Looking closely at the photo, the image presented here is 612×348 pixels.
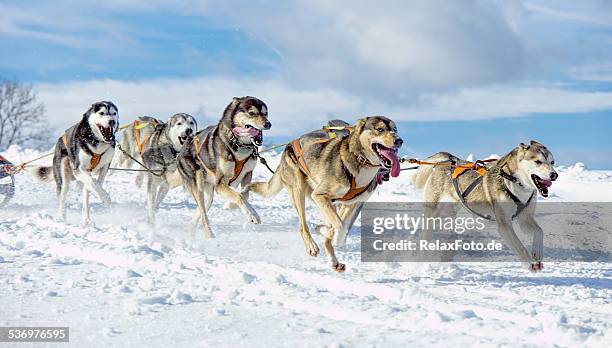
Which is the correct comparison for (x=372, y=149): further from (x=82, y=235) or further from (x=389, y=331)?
(x=82, y=235)

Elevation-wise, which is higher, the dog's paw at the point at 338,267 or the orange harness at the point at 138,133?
the orange harness at the point at 138,133

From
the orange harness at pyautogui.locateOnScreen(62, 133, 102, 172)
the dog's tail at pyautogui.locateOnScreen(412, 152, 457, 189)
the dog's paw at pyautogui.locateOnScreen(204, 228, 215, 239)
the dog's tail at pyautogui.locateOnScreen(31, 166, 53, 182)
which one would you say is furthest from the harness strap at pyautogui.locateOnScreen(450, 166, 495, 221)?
the dog's tail at pyautogui.locateOnScreen(31, 166, 53, 182)

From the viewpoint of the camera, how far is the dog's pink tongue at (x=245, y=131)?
684 centimetres

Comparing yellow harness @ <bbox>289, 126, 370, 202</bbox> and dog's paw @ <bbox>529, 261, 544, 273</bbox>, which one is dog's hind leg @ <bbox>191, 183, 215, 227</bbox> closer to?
yellow harness @ <bbox>289, 126, 370, 202</bbox>

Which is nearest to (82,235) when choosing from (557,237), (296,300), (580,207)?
(296,300)

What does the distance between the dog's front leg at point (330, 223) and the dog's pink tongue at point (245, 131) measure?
4.71 ft

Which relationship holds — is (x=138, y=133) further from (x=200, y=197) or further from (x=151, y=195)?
(x=200, y=197)

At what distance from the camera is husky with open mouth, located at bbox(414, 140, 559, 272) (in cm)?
606

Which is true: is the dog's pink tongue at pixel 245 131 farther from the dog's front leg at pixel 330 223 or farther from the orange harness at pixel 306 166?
the dog's front leg at pixel 330 223

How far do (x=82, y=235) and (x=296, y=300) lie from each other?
2919 mm

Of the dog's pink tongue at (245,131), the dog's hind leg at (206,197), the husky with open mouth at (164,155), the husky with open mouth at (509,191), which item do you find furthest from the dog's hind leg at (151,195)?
the husky with open mouth at (509,191)

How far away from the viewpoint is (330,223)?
5.50m

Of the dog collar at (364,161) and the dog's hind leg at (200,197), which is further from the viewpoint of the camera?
the dog's hind leg at (200,197)

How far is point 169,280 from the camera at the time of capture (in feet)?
14.5
